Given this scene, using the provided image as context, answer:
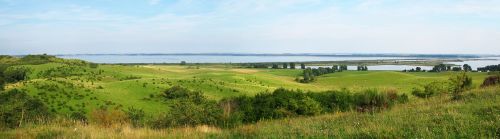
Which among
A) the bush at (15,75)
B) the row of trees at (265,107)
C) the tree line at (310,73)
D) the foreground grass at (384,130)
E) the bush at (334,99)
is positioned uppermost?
the foreground grass at (384,130)

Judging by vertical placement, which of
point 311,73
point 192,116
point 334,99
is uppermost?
point 192,116

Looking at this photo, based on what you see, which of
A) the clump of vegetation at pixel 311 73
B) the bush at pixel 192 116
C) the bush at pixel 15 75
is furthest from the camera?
the clump of vegetation at pixel 311 73

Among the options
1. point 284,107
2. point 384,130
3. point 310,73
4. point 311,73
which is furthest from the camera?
point 311,73

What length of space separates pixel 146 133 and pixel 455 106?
880 centimetres

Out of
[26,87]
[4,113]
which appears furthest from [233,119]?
[26,87]

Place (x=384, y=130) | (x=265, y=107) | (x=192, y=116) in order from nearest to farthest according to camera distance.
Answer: (x=384, y=130), (x=192, y=116), (x=265, y=107)

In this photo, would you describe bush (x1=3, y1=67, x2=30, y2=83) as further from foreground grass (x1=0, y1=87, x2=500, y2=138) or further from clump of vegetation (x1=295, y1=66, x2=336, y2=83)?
foreground grass (x1=0, y1=87, x2=500, y2=138)

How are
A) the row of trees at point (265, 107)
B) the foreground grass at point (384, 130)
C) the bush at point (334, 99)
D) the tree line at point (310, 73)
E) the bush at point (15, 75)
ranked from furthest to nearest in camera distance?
the tree line at point (310, 73) → the bush at point (15, 75) → the bush at point (334, 99) → the row of trees at point (265, 107) → the foreground grass at point (384, 130)

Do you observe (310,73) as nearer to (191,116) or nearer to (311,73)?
(311,73)

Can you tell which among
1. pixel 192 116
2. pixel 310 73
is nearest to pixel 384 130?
pixel 192 116

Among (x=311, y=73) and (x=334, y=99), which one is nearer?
(x=334, y=99)

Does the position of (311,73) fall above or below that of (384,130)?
below

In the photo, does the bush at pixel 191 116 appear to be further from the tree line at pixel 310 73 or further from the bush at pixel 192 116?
the tree line at pixel 310 73

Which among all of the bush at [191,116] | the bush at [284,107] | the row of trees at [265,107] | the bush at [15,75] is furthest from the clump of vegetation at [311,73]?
the bush at [191,116]
